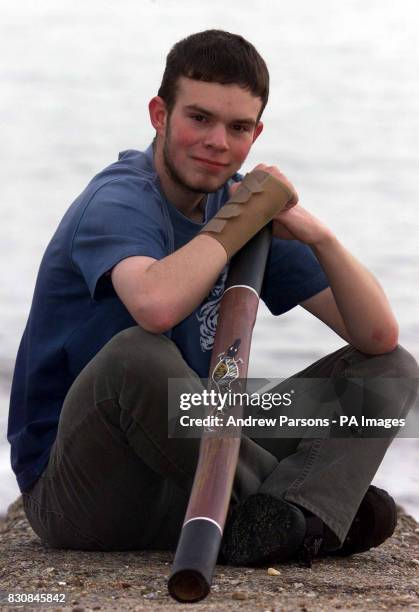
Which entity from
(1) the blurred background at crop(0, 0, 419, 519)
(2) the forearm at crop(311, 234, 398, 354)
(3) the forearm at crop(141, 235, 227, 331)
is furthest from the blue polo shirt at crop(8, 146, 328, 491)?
(1) the blurred background at crop(0, 0, 419, 519)

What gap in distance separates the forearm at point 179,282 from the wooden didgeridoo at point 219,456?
10cm

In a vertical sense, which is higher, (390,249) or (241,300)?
(241,300)

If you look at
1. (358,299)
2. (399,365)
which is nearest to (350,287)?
(358,299)

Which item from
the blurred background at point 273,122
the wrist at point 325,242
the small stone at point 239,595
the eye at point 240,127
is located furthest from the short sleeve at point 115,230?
the blurred background at point 273,122

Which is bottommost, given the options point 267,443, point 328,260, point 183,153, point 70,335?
point 267,443

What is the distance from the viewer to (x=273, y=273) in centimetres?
373

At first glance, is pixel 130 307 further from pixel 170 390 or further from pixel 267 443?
pixel 267 443

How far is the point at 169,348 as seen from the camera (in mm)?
3010

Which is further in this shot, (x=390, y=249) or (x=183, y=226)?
(x=390, y=249)

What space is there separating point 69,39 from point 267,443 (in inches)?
554

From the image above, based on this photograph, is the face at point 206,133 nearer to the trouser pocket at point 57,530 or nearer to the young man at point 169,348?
the young man at point 169,348

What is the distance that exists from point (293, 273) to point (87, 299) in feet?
2.41

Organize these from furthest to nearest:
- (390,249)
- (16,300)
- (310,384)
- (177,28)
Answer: (177,28) → (390,249) → (16,300) → (310,384)

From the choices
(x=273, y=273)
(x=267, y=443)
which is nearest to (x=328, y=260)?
(x=273, y=273)
